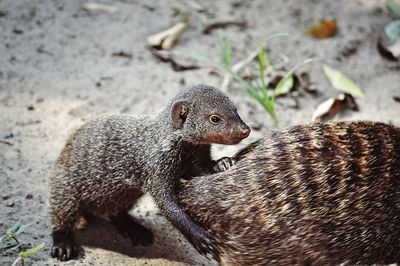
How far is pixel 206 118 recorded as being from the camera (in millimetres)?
2689

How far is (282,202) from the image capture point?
2.20m

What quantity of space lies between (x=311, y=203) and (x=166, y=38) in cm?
251

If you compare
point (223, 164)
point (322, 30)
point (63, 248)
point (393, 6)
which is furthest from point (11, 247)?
point (393, 6)

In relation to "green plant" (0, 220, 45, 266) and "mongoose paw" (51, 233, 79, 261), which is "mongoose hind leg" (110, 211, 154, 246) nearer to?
"mongoose paw" (51, 233, 79, 261)

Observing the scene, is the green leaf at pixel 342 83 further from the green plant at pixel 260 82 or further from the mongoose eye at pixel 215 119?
the mongoose eye at pixel 215 119

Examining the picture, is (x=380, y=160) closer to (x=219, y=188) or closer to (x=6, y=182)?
(x=219, y=188)

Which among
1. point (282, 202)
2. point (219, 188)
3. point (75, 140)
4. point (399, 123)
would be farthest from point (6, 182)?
point (399, 123)

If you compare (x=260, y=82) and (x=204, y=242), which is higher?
(x=204, y=242)

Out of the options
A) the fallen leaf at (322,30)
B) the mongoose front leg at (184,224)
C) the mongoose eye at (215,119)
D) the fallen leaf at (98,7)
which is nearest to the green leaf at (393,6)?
the fallen leaf at (322,30)

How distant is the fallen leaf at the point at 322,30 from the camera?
4.50 meters

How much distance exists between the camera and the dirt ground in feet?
10.1

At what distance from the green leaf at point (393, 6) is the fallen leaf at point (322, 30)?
47cm

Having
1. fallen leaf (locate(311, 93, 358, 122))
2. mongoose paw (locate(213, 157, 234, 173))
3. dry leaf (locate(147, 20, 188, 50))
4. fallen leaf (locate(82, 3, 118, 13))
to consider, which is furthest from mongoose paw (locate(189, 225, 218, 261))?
fallen leaf (locate(82, 3, 118, 13))

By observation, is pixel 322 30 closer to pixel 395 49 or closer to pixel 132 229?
pixel 395 49
